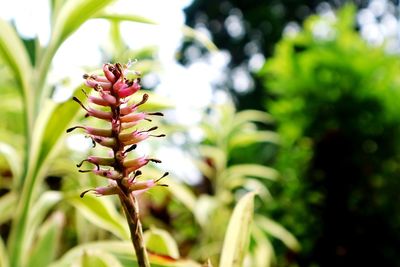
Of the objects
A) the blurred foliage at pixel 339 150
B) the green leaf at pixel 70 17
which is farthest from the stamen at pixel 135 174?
the blurred foliage at pixel 339 150

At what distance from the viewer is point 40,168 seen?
0.95 m

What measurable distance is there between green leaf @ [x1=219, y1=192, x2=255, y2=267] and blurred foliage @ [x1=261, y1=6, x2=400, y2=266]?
169cm

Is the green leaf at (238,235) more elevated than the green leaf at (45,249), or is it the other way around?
the green leaf at (45,249)

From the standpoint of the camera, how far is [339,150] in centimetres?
245

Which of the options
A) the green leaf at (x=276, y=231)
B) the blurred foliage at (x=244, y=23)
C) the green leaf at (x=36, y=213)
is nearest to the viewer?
the green leaf at (x=36, y=213)

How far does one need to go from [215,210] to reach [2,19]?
1.10m

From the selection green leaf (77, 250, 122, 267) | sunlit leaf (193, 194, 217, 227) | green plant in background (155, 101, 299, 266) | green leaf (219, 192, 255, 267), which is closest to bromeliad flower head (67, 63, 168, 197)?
green leaf (219, 192, 255, 267)

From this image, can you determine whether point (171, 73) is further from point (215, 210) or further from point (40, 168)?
point (40, 168)

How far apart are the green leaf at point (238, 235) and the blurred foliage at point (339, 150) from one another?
169cm

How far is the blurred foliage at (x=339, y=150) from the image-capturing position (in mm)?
2348

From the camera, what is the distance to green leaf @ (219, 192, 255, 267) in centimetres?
64

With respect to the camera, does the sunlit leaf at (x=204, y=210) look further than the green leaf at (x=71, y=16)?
Yes

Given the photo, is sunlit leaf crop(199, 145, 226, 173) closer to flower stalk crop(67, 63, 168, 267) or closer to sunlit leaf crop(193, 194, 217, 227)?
sunlit leaf crop(193, 194, 217, 227)

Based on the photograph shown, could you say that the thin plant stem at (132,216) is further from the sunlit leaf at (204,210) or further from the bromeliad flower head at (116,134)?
the sunlit leaf at (204,210)
